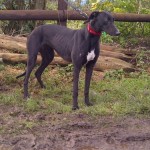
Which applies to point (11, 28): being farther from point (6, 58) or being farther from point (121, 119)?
point (121, 119)

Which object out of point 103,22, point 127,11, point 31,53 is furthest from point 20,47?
point 127,11

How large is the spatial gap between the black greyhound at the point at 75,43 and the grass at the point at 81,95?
10.5 inches

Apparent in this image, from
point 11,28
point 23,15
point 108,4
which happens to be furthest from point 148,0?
point 23,15

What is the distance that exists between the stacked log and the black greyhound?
132cm

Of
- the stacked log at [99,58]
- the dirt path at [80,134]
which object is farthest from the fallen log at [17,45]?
the dirt path at [80,134]

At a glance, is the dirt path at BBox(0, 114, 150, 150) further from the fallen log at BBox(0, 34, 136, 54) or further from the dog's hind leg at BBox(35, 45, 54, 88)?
the fallen log at BBox(0, 34, 136, 54)

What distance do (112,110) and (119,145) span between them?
4.63 ft

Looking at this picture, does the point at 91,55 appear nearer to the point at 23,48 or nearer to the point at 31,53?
the point at 31,53

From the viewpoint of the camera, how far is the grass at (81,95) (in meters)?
6.35

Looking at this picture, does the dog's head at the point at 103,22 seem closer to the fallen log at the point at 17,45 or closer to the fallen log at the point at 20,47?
the fallen log at the point at 20,47

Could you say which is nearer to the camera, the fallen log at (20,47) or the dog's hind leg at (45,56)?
the dog's hind leg at (45,56)

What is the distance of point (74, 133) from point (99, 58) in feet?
13.5

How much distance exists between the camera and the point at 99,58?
921 cm

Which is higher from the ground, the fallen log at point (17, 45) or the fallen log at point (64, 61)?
the fallen log at point (17, 45)
